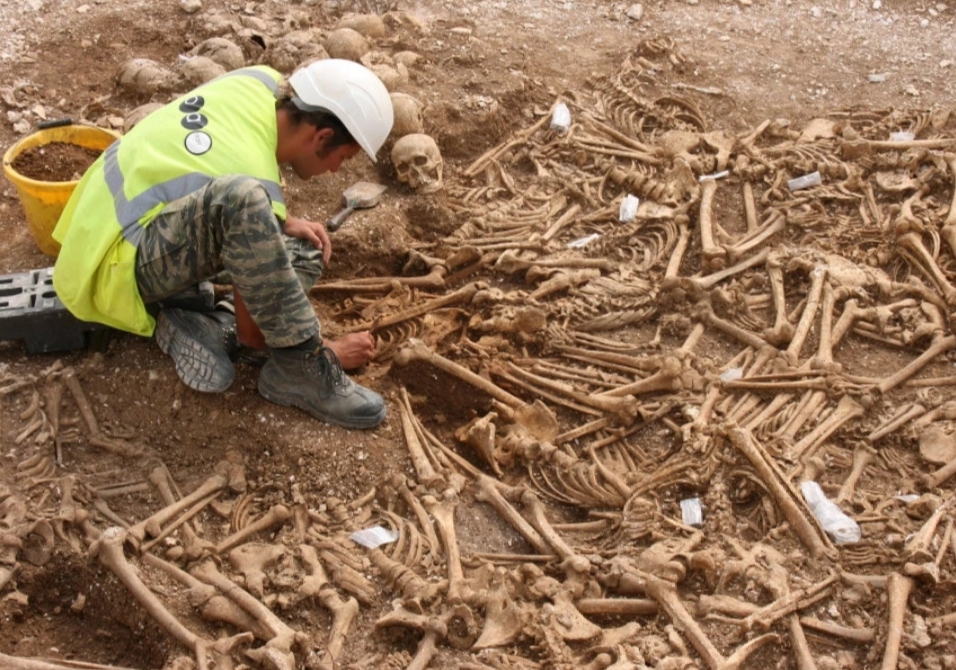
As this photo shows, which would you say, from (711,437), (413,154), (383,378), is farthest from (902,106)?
(383,378)

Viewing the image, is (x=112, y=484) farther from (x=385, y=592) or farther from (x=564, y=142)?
(x=564, y=142)

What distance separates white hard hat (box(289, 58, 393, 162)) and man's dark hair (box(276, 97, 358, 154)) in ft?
0.08

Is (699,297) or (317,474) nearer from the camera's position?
(317,474)

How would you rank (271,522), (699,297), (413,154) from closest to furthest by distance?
(271,522) < (699,297) < (413,154)

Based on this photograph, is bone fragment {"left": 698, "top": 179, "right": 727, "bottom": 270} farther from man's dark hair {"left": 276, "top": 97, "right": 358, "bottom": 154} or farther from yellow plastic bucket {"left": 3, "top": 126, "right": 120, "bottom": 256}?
yellow plastic bucket {"left": 3, "top": 126, "right": 120, "bottom": 256}

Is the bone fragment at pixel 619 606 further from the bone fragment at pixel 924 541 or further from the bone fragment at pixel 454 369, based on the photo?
the bone fragment at pixel 454 369

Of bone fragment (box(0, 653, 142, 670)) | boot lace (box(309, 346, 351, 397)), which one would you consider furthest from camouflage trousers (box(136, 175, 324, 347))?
bone fragment (box(0, 653, 142, 670))

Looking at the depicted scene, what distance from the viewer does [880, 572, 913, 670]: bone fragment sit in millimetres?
2982

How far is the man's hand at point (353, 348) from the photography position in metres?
4.31

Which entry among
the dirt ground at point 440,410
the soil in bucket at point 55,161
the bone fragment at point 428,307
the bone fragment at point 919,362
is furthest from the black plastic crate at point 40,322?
the bone fragment at point 919,362

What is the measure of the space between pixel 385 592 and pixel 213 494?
2.65ft

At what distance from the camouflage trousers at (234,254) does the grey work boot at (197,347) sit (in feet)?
0.61

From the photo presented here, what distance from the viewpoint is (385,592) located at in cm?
341

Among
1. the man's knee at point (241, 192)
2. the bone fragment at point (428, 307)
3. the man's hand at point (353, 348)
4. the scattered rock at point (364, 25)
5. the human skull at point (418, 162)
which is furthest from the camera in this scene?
the scattered rock at point (364, 25)
